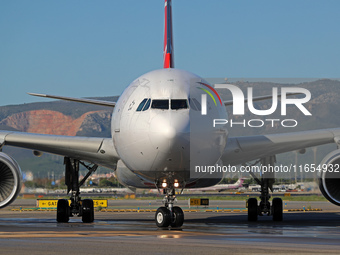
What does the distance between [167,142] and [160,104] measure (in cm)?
131

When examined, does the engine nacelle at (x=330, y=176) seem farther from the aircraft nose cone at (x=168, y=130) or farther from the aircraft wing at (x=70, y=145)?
the aircraft wing at (x=70, y=145)

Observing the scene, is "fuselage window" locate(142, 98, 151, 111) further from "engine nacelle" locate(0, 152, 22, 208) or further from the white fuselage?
"engine nacelle" locate(0, 152, 22, 208)

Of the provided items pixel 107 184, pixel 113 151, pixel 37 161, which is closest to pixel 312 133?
pixel 113 151

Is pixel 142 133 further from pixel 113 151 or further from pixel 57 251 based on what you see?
pixel 57 251

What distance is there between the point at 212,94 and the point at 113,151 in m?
4.15

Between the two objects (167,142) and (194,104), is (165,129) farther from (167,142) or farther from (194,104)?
(194,104)

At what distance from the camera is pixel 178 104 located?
16.3m

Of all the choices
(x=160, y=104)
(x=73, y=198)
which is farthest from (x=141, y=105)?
(x=73, y=198)

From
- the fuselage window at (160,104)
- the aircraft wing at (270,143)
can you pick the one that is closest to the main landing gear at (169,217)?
the fuselage window at (160,104)

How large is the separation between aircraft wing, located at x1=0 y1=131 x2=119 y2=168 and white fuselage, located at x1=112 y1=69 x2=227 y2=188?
7.93ft

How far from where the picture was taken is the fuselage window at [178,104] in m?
16.2

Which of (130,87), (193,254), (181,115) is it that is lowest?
(193,254)

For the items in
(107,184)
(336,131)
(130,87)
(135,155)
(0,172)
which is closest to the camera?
(135,155)

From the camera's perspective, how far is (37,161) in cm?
7900
